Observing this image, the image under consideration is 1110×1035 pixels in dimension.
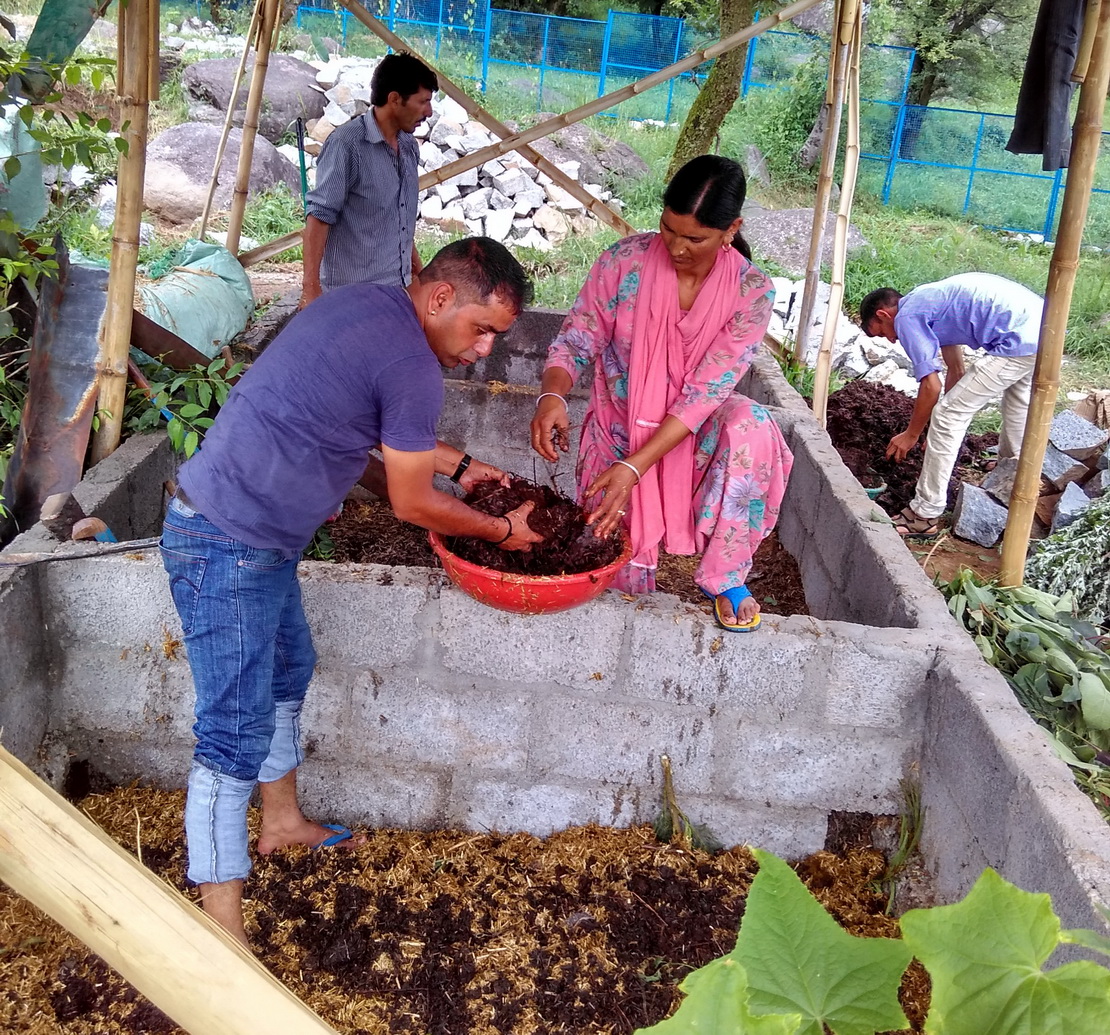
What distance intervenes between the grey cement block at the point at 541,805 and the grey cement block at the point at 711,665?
0.35 metres

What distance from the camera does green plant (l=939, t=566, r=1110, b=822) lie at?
2.91 m

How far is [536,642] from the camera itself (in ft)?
8.75

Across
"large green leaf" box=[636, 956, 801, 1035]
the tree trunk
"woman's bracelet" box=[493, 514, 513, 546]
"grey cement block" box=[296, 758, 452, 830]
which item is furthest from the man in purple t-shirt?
the tree trunk

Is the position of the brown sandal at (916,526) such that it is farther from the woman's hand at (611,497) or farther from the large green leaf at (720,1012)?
the large green leaf at (720,1012)

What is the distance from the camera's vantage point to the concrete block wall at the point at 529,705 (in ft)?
8.67

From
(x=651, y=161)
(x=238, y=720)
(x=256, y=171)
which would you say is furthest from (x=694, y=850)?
(x=651, y=161)

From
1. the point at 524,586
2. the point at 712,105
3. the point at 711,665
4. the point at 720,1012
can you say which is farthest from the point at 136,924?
the point at 712,105

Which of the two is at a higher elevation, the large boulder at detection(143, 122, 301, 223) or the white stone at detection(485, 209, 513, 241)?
the large boulder at detection(143, 122, 301, 223)

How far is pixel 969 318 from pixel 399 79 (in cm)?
361

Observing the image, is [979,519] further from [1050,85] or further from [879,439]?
[1050,85]

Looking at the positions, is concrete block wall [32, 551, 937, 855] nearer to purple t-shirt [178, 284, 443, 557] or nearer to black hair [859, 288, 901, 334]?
purple t-shirt [178, 284, 443, 557]

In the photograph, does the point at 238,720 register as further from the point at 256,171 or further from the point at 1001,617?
the point at 256,171

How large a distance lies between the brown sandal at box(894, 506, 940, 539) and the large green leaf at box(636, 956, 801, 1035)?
5.52 m

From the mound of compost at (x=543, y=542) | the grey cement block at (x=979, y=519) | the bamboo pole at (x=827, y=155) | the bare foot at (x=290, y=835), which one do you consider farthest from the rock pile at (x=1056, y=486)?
the bare foot at (x=290, y=835)
